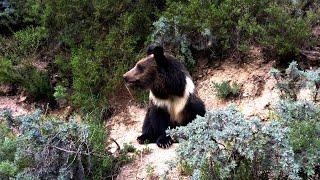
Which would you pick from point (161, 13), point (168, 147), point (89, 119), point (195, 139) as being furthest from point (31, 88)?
point (195, 139)

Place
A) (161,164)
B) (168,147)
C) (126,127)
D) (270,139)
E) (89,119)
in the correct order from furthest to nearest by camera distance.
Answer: (126,127) → (89,119) → (168,147) → (161,164) → (270,139)

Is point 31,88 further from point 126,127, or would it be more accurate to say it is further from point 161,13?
point 161,13

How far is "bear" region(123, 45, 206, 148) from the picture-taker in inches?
278

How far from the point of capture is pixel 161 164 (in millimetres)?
6180

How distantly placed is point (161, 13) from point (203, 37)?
2.68 ft

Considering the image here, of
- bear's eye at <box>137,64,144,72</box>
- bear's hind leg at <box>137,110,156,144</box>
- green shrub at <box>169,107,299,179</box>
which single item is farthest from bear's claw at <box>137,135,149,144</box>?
green shrub at <box>169,107,299,179</box>

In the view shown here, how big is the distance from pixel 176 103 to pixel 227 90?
3.65 ft

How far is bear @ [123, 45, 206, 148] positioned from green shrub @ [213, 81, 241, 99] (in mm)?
885

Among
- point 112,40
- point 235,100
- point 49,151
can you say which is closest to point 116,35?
point 112,40

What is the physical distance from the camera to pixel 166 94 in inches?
281

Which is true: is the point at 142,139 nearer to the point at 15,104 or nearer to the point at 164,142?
the point at 164,142

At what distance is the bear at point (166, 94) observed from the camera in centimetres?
706

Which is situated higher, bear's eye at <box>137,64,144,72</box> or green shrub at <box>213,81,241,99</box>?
bear's eye at <box>137,64,144,72</box>

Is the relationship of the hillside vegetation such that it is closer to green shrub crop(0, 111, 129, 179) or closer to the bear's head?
green shrub crop(0, 111, 129, 179)
